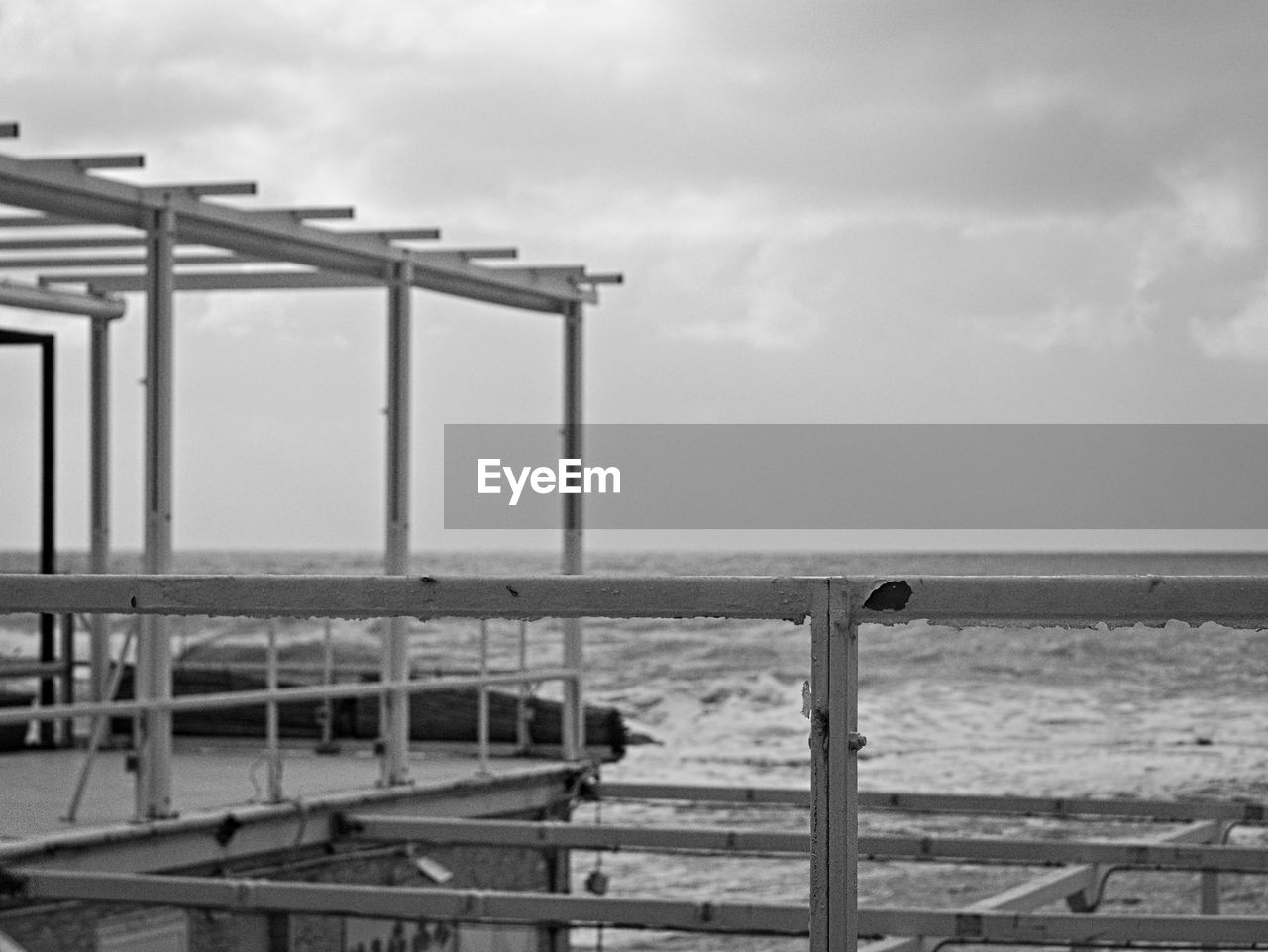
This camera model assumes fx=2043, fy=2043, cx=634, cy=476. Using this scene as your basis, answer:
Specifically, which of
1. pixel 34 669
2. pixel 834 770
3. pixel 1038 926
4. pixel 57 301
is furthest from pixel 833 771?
pixel 57 301

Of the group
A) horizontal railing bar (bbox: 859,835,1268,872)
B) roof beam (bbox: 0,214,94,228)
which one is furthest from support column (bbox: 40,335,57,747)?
horizontal railing bar (bbox: 859,835,1268,872)

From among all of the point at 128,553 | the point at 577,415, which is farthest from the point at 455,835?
the point at 128,553

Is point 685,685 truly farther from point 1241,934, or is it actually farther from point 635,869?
point 1241,934

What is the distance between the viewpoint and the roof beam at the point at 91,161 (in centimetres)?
780

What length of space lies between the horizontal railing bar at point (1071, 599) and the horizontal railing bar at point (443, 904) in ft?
10.6

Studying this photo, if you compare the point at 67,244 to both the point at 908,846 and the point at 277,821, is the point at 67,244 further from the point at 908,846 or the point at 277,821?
the point at 908,846

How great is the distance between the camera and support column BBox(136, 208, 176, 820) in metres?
8.02

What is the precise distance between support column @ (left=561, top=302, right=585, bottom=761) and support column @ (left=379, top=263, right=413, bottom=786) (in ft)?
4.19

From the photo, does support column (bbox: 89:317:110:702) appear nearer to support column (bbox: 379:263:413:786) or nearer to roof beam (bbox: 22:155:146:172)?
support column (bbox: 379:263:413:786)

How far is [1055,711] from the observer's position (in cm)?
4569

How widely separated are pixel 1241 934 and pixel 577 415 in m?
6.69

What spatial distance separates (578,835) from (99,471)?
15.4 ft

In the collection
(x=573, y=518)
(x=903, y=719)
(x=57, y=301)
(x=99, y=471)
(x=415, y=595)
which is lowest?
(x=903, y=719)

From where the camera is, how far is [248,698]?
820 cm
